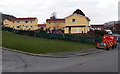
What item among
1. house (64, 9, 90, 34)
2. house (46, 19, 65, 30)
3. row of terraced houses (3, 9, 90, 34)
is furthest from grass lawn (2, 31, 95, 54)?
house (46, 19, 65, 30)

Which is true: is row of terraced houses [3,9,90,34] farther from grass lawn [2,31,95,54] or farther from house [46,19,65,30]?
grass lawn [2,31,95,54]

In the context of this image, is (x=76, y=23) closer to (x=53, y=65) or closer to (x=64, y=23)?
(x=64, y=23)

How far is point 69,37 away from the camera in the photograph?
104 ft

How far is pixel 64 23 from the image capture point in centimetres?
6650

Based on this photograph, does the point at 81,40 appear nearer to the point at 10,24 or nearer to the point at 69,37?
the point at 69,37

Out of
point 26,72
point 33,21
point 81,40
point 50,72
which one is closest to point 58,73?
point 50,72

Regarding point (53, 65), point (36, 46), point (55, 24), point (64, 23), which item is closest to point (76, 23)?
point (64, 23)

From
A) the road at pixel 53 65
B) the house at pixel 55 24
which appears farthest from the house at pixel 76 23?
the road at pixel 53 65

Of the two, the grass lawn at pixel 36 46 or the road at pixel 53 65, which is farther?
the grass lawn at pixel 36 46

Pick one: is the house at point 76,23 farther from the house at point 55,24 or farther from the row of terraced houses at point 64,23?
the house at point 55,24

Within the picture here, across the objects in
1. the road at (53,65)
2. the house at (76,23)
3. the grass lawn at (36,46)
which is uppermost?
the house at (76,23)

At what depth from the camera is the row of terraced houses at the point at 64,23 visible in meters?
47.4

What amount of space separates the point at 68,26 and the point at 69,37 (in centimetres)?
1681

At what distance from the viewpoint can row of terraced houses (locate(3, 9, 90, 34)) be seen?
47438 mm
